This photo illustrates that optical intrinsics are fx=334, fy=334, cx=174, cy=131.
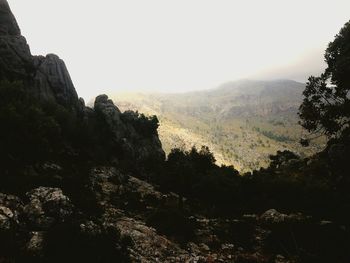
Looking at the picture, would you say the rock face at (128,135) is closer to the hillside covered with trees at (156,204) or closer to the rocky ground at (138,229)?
the hillside covered with trees at (156,204)

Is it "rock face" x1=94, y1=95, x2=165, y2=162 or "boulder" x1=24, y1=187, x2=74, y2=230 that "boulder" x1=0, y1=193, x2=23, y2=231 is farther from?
"rock face" x1=94, y1=95, x2=165, y2=162

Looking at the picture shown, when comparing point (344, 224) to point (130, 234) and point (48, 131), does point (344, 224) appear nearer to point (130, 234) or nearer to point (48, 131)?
point (130, 234)

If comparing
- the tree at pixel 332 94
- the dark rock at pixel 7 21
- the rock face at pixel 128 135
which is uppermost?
the dark rock at pixel 7 21

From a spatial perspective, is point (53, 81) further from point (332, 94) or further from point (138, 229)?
point (332, 94)

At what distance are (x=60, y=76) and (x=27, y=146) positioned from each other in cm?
4150

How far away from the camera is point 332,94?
93.7 feet

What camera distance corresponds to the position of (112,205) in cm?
3219

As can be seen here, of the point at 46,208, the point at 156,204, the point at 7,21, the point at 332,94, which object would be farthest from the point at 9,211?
the point at 7,21

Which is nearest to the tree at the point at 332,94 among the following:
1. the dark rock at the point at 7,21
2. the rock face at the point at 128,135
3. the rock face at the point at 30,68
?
the rock face at the point at 128,135

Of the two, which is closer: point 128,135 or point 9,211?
point 9,211

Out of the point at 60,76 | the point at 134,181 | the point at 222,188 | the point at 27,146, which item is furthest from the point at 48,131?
the point at 60,76

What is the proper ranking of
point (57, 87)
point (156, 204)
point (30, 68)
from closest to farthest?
point (156, 204), point (30, 68), point (57, 87)

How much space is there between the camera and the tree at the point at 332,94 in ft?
87.9

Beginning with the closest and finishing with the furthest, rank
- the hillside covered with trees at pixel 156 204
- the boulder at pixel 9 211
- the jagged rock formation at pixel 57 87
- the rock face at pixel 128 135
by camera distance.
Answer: the boulder at pixel 9 211
the hillside covered with trees at pixel 156 204
the jagged rock formation at pixel 57 87
the rock face at pixel 128 135
